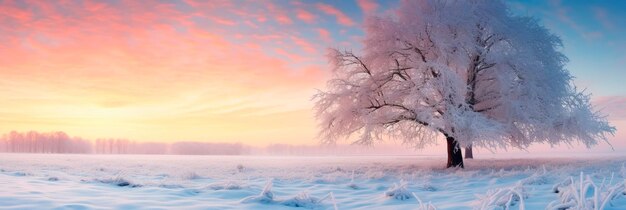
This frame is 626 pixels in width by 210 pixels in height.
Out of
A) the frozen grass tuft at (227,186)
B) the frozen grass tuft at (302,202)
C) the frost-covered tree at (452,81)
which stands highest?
Answer: the frost-covered tree at (452,81)

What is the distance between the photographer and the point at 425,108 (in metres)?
16.4

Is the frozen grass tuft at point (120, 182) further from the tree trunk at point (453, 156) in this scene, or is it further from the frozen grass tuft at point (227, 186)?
the tree trunk at point (453, 156)

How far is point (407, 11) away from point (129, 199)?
1436 centimetres

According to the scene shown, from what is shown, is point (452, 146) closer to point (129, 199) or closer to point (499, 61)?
point (499, 61)

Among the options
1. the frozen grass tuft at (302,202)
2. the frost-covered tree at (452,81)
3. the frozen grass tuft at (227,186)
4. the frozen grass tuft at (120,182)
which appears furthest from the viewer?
the frost-covered tree at (452,81)

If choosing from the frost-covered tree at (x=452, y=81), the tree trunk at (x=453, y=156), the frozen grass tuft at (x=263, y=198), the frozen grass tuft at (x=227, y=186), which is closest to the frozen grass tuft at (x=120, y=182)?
the frozen grass tuft at (x=227, y=186)

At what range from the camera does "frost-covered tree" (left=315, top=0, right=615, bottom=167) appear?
1684cm

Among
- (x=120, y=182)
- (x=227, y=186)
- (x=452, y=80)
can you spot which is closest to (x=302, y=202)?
(x=227, y=186)

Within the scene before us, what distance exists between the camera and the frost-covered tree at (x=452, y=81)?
16.8 metres

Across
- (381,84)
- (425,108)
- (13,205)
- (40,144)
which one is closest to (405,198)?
(13,205)

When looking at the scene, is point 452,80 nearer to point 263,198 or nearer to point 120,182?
point 263,198

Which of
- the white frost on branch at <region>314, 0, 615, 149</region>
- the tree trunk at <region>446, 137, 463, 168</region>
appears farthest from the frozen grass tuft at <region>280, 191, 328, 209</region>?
the tree trunk at <region>446, 137, 463, 168</region>

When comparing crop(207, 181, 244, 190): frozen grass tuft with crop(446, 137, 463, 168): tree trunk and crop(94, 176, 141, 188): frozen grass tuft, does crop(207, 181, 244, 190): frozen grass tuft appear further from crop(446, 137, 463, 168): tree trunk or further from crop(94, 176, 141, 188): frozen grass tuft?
crop(446, 137, 463, 168): tree trunk

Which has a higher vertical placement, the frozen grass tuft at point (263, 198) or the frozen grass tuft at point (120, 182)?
the frozen grass tuft at point (120, 182)
